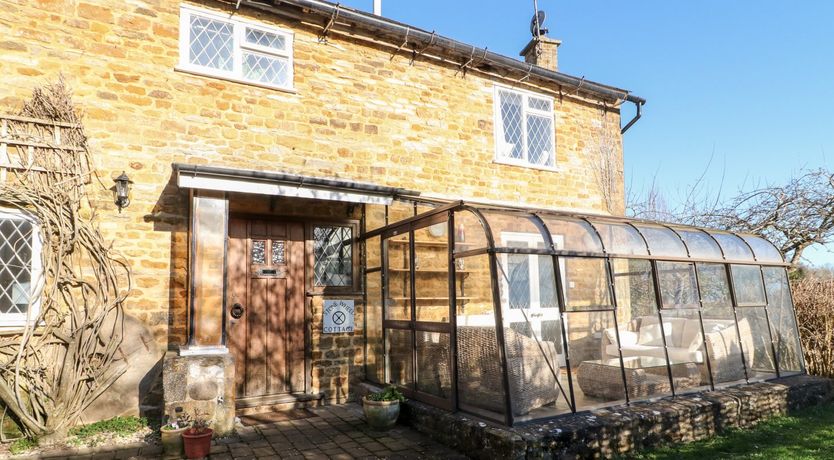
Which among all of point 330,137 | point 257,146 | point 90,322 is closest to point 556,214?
point 330,137

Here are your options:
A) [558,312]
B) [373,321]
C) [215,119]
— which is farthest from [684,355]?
[215,119]

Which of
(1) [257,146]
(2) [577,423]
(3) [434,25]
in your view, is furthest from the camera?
(3) [434,25]

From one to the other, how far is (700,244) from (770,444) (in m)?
2.50

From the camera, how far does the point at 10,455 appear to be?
4648 mm

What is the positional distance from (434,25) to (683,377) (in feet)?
19.0

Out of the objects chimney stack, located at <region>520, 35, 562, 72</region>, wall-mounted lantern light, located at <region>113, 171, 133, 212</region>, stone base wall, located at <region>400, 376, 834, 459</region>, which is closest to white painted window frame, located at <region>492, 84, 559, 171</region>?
chimney stack, located at <region>520, 35, 562, 72</region>

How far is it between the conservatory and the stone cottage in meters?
0.11

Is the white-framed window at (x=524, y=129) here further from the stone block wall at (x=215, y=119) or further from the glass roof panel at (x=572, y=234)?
the glass roof panel at (x=572, y=234)

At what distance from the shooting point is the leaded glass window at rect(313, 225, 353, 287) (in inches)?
271

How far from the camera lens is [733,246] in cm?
710

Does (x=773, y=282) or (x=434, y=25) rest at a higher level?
(x=434, y=25)

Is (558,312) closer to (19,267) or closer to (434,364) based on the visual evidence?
(434,364)

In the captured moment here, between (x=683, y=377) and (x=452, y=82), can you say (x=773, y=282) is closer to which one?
(x=683, y=377)

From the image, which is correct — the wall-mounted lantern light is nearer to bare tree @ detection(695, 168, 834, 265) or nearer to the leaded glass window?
the leaded glass window
